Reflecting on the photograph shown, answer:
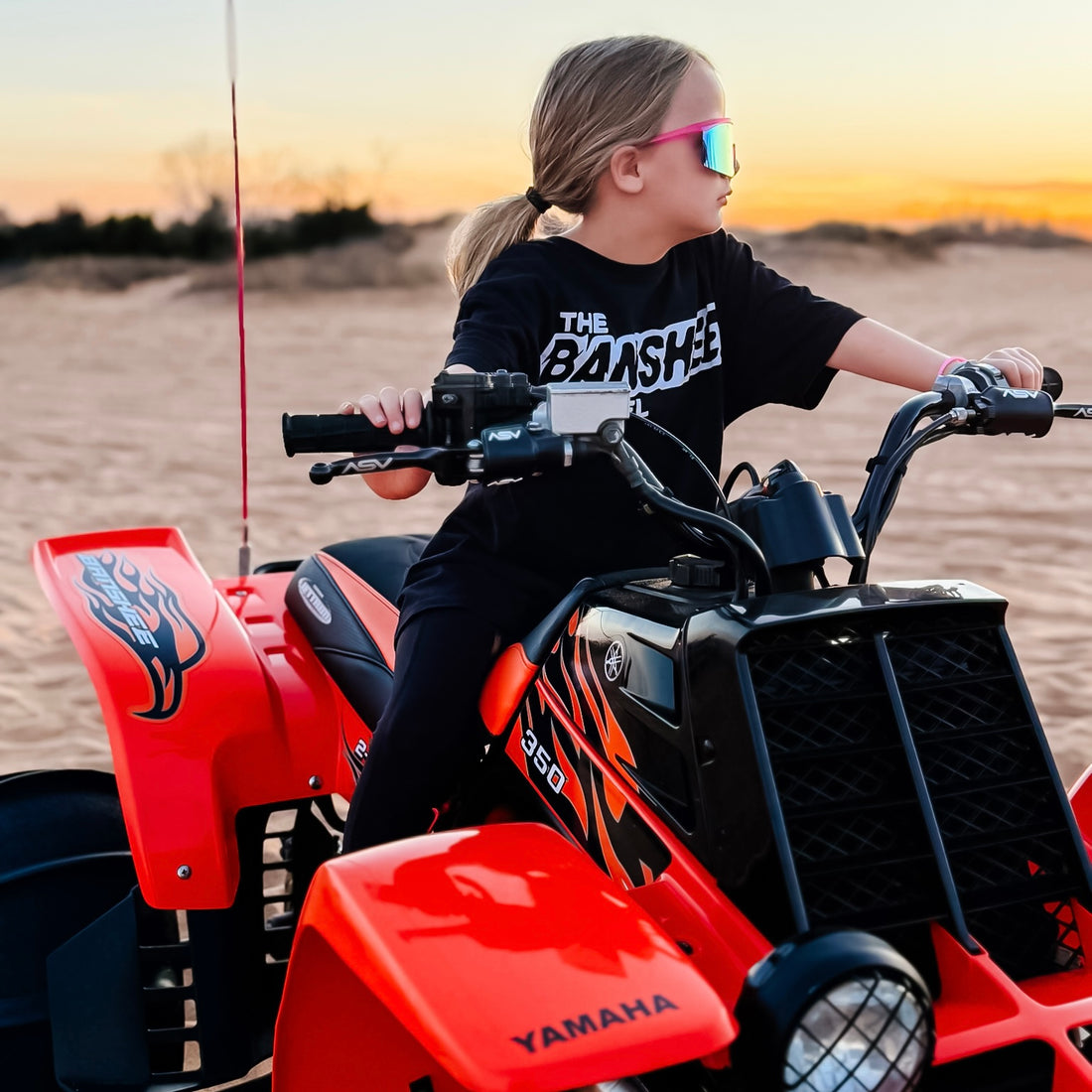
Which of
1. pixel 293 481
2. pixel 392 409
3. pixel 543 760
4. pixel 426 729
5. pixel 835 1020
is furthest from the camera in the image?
pixel 293 481

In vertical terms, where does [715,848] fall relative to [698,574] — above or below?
below

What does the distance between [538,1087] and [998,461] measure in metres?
10.5

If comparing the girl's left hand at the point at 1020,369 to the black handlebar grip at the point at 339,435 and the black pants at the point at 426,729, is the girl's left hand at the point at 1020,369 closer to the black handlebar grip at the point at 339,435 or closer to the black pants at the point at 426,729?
the black pants at the point at 426,729

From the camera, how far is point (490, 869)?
5.26ft

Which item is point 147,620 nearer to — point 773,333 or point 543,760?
point 543,760

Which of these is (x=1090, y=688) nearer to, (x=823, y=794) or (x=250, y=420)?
(x=823, y=794)

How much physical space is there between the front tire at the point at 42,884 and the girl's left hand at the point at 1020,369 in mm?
1873

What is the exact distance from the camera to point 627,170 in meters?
2.34

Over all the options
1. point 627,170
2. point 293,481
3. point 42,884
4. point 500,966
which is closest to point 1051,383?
point 627,170

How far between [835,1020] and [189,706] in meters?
1.50

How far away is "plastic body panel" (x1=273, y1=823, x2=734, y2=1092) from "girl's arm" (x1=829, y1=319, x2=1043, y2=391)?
124 cm

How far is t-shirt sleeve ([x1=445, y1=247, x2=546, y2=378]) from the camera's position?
7.13ft

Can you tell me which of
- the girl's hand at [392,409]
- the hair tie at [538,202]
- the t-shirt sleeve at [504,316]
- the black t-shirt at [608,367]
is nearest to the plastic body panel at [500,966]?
the girl's hand at [392,409]

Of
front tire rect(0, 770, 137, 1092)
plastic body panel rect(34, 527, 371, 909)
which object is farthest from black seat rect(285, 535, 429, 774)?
front tire rect(0, 770, 137, 1092)
